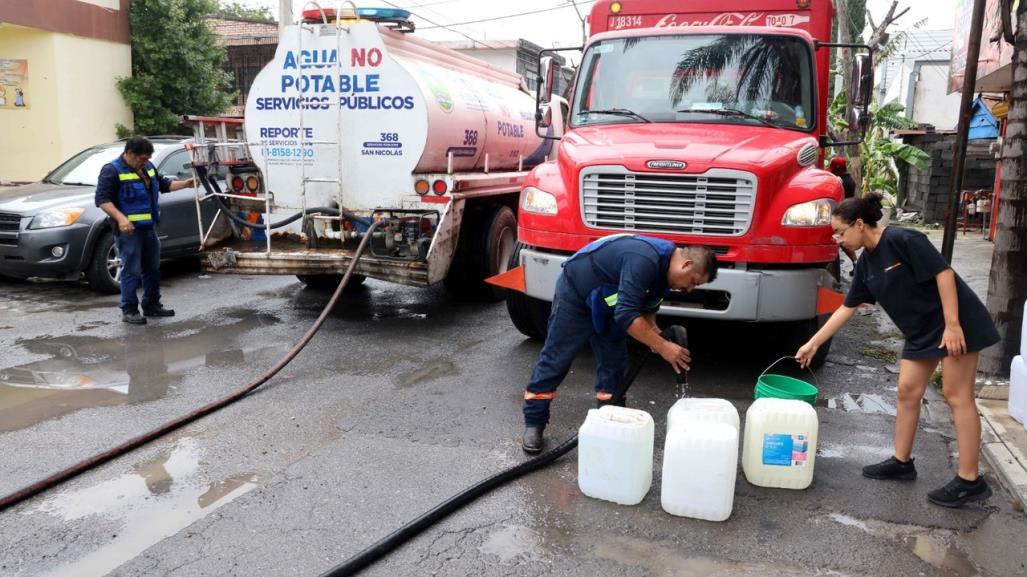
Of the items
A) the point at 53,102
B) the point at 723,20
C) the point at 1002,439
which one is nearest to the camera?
the point at 1002,439

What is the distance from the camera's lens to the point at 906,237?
152 inches

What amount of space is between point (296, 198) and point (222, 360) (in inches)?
79.1

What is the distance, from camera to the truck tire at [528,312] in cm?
664

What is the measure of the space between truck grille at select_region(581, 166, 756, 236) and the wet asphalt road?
3.87 ft

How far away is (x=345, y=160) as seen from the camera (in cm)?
753

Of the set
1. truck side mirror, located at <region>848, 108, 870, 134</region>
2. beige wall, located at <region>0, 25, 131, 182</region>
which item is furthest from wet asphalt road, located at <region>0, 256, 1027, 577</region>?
beige wall, located at <region>0, 25, 131, 182</region>

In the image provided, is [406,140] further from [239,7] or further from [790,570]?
[239,7]

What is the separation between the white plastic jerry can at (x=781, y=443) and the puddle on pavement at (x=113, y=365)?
3865 mm

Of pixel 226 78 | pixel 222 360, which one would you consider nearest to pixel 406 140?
pixel 222 360

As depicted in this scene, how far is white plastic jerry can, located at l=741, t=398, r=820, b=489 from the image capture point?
4055mm

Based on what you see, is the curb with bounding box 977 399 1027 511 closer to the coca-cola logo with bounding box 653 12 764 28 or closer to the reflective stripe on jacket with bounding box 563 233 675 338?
the reflective stripe on jacket with bounding box 563 233 675 338

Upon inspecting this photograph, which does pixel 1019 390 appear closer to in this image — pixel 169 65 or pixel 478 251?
pixel 478 251

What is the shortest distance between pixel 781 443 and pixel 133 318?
591cm

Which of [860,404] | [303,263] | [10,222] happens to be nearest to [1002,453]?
[860,404]
